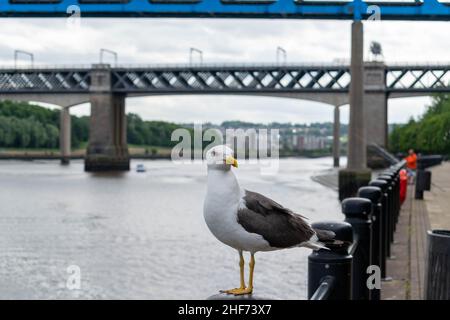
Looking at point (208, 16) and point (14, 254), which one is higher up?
point (208, 16)

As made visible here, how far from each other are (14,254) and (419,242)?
13982mm

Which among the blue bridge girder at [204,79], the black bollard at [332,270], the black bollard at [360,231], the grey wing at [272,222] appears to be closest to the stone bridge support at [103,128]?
the blue bridge girder at [204,79]

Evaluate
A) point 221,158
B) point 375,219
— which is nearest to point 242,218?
point 221,158

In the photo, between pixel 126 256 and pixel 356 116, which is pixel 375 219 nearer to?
pixel 126 256

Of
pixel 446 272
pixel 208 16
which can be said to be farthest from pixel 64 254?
pixel 446 272

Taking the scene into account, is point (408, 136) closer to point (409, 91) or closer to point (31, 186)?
point (409, 91)

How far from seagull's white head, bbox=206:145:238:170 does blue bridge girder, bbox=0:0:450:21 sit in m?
21.4

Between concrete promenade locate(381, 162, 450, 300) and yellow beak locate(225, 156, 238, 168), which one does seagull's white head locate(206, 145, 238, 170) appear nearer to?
yellow beak locate(225, 156, 238, 168)

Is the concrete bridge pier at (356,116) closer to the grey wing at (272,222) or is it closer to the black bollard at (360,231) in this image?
the black bollard at (360,231)

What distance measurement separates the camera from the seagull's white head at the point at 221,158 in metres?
2.24

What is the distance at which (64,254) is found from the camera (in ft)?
73.3

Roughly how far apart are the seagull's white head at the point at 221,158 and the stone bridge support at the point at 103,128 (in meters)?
88.0

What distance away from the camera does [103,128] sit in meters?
89.5

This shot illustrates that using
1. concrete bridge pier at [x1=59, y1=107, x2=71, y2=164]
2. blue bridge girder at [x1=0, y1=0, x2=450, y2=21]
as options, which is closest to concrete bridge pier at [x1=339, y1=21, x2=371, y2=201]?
blue bridge girder at [x1=0, y1=0, x2=450, y2=21]
